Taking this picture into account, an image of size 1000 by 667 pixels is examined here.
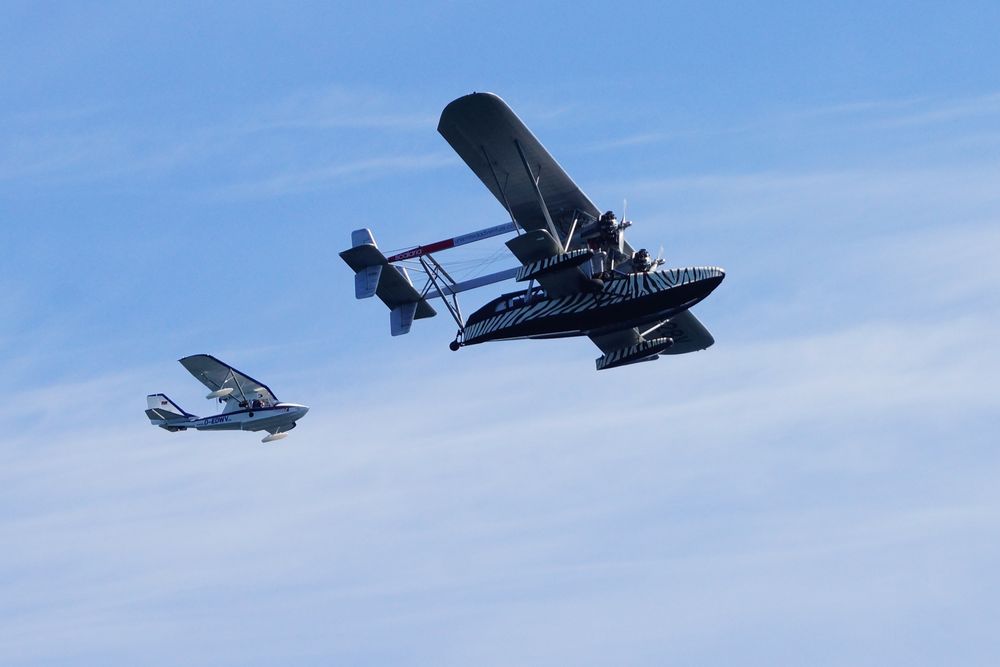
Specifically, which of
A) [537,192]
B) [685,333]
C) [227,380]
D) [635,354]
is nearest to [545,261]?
[537,192]

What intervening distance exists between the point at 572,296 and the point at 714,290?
216 inches

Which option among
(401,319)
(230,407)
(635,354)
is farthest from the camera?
(230,407)

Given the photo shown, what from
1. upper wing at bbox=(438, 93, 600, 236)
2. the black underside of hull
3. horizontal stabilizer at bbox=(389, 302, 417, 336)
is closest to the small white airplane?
horizontal stabilizer at bbox=(389, 302, 417, 336)

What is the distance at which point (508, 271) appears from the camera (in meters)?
54.8

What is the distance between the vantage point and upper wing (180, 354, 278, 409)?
76.1 metres

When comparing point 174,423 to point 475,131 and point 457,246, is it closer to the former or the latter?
point 457,246

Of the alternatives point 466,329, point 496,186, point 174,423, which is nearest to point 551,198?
point 496,186

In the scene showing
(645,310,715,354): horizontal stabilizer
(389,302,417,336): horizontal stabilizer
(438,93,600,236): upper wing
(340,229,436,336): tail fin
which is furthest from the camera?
(645,310,715,354): horizontal stabilizer

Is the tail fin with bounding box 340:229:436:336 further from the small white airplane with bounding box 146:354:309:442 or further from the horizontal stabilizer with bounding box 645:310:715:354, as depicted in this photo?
the small white airplane with bounding box 146:354:309:442

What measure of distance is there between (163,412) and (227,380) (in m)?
6.26

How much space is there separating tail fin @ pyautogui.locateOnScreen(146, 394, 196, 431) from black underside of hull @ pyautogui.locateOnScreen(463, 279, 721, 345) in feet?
113

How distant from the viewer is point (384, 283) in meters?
56.5

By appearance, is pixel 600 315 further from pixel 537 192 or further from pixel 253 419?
pixel 253 419

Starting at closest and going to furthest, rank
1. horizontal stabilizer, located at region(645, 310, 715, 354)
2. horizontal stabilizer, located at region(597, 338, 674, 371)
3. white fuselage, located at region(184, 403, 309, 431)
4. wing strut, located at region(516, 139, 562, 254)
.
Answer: wing strut, located at region(516, 139, 562, 254)
horizontal stabilizer, located at region(597, 338, 674, 371)
horizontal stabilizer, located at region(645, 310, 715, 354)
white fuselage, located at region(184, 403, 309, 431)
